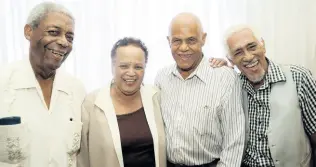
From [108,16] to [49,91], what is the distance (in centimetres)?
91

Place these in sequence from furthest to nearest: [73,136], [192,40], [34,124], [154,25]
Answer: [154,25]
[192,40]
[73,136]
[34,124]

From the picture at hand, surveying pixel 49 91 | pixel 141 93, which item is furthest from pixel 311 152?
pixel 49 91

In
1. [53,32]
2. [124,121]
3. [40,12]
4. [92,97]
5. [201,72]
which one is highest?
[40,12]

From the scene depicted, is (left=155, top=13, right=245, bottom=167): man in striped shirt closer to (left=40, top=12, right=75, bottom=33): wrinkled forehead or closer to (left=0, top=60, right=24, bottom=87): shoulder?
(left=40, top=12, right=75, bottom=33): wrinkled forehead

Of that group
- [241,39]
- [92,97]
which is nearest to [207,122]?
[241,39]

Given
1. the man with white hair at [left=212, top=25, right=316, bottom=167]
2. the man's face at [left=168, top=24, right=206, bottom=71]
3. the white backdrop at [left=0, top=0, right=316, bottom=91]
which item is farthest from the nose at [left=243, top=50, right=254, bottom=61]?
the white backdrop at [left=0, top=0, right=316, bottom=91]

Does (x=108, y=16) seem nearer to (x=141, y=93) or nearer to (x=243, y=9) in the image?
(x=141, y=93)

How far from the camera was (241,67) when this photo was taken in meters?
1.91

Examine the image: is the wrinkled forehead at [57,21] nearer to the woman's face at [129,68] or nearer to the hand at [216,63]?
the woman's face at [129,68]

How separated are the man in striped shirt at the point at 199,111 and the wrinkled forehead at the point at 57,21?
56 centimetres

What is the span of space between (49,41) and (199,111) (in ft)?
2.78

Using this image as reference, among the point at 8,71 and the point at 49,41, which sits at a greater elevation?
the point at 49,41

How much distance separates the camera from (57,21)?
67.7 inches

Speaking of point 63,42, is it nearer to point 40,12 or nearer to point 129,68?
point 40,12
